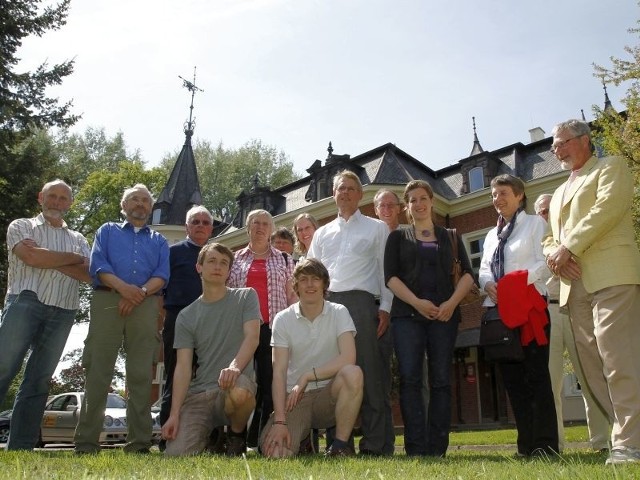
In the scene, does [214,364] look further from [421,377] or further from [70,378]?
[70,378]

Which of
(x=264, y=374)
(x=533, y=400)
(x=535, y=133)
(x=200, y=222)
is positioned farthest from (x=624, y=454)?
(x=535, y=133)

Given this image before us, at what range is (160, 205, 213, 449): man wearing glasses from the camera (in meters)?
5.66

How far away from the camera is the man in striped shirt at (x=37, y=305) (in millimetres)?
4777

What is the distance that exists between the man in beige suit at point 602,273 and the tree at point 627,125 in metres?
7.59

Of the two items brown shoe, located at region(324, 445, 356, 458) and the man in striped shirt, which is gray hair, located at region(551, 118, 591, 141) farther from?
the man in striped shirt

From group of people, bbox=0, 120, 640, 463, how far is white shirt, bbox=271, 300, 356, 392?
1cm

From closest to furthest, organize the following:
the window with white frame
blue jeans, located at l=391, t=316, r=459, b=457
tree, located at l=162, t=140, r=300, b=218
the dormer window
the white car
Answer: blue jeans, located at l=391, t=316, r=459, b=457 → the white car → the window with white frame → the dormer window → tree, located at l=162, t=140, r=300, b=218

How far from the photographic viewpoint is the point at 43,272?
5.05 m

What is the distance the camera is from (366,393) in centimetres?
448

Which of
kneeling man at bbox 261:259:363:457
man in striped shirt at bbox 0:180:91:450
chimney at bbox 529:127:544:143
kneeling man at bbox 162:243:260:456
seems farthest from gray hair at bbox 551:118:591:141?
chimney at bbox 529:127:544:143

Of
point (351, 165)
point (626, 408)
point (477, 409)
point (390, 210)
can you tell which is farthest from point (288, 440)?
point (351, 165)

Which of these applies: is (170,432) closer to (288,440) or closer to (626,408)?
(288,440)

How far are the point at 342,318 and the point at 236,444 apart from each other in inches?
49.9

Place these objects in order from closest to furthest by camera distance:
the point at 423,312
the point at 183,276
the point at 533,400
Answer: the point at 533,400, the point at 423,312, the point at 183,276
